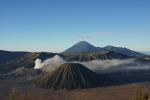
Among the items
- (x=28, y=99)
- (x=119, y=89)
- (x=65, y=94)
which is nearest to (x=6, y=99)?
(x=28, y=99)

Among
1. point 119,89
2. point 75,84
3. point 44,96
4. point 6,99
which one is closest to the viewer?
point 6,99

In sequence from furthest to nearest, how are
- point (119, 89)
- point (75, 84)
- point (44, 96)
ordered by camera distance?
point (75, 84), point (119, 89), point (44, 96)

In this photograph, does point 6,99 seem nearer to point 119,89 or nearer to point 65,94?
point 65,94

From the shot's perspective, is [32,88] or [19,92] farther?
[32,88]

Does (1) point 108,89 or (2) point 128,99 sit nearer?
(2) point 128,99

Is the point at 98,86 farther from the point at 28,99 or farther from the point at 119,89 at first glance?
the point at 28,99

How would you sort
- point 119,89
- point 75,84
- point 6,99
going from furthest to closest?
point 75,84 → point 119,89 → point 6,99

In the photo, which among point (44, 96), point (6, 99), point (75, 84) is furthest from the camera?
point (75, 84)

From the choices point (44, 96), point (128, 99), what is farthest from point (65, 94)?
point (128, 99)
